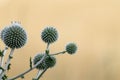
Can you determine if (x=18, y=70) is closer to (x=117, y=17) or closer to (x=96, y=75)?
(x=96, y=75)

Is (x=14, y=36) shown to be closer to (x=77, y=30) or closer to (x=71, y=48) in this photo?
(x=71, y=48)

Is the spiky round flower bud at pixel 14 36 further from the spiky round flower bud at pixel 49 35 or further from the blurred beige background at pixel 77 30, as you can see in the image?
the blurred beige background at pixel 77 30

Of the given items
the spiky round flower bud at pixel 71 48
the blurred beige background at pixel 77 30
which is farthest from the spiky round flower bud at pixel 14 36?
the blurred beige background at pixel 77 30

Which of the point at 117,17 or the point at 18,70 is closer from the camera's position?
the point at 18,70

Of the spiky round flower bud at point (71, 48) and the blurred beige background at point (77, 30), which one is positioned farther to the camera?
the blurred beige background at point (77, 30)

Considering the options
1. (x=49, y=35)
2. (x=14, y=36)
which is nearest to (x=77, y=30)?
(x=49, y=35)

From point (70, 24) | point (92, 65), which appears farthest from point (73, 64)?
point (70, 24)
